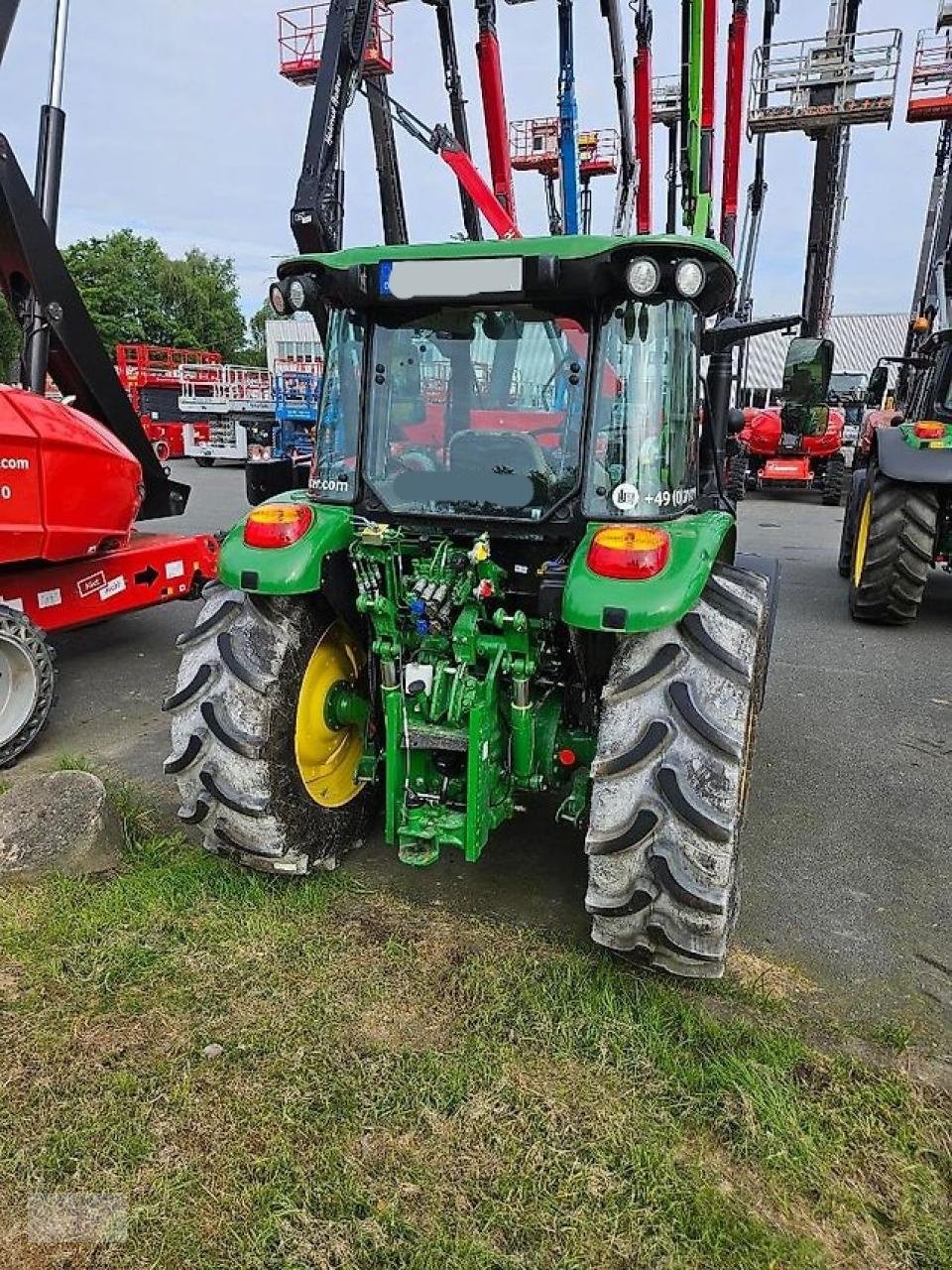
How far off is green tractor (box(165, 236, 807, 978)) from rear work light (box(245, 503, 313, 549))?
0.04 ft

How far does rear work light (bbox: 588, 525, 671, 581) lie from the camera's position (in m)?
2.54

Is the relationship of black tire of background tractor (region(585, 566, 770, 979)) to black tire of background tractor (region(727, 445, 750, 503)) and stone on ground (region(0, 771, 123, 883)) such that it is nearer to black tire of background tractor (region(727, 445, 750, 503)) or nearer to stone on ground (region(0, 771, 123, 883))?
stone on ground (region(0, 771, 123, 883))

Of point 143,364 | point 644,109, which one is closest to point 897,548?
point 644,109

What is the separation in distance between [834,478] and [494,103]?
27.5 feet

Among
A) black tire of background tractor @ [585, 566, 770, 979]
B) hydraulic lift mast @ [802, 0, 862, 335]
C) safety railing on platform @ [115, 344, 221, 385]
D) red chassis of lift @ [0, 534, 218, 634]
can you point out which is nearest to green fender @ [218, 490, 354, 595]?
black tire of background tractor @ [585, 566, 770, 979]

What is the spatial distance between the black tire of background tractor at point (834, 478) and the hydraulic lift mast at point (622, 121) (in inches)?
246

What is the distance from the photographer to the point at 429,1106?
7.34 feet

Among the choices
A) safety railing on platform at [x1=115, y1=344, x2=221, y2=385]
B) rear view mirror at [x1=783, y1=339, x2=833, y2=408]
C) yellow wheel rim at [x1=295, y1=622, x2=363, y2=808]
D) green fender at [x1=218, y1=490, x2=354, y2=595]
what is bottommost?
→ yellow wheel rim at [x1=295, y1=622, x2=363, y2=808]

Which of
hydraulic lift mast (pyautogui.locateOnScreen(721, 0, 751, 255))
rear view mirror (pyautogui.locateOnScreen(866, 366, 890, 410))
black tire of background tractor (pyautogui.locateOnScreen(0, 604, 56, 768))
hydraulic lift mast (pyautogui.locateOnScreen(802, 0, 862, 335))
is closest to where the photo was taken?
black tire of background tractor (pyautogui.locateOnScreen(0, 604, 56, 768))

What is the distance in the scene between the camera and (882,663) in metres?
6.07

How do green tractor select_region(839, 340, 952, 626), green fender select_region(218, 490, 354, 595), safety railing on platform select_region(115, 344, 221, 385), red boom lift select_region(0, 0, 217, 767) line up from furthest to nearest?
safety railing on platform select_region(115, 344, 221, 385)
green tractor select_region(839, 340, 952, 626)
red boom lift select_region(0, 0, 217, 767)
green fender select_region(218, 490, 354, 595)

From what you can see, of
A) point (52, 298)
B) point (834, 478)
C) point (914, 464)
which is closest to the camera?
point (52, 298)

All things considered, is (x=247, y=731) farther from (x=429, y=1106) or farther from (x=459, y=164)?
(x=459, y=164)

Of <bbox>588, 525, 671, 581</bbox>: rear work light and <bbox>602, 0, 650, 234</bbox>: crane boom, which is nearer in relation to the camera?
<bbox>588, 525, 671, 581</bbox>: rear work light
